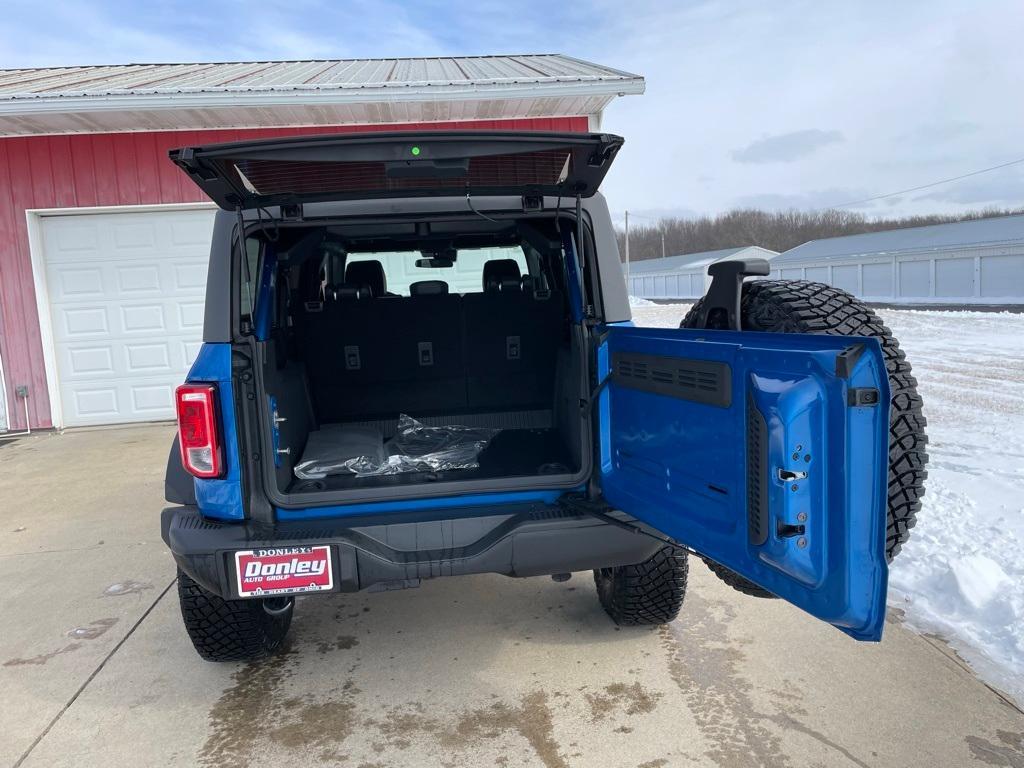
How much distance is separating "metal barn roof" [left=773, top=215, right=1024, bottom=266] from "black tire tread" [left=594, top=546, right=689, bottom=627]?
1122 inches

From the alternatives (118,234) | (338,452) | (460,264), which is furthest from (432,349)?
(118,234)

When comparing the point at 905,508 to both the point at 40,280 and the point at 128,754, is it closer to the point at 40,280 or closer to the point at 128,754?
the point at 128,754

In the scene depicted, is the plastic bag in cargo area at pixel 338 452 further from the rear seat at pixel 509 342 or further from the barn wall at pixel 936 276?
the barn wall at pixel 936 276

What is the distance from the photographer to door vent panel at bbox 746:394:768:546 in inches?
69.4

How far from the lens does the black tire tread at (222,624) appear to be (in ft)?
8.85

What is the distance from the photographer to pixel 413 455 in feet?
11.2

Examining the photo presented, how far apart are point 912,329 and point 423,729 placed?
15.5 meters

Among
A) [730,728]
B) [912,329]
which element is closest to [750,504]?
[730,728]

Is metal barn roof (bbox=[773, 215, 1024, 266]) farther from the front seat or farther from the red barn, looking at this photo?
the front seat

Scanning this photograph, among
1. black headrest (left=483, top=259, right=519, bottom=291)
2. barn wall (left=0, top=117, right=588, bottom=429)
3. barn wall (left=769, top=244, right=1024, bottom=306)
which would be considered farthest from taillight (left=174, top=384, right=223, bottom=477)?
barn wall (left=769, top=244, right=1024, bottom=306)

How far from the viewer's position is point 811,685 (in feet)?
8.50

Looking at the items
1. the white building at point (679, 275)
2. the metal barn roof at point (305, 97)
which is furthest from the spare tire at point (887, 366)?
the white building at point (679, 275)

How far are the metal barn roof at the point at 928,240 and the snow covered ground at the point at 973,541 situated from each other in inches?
932

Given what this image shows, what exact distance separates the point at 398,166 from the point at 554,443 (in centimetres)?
165
